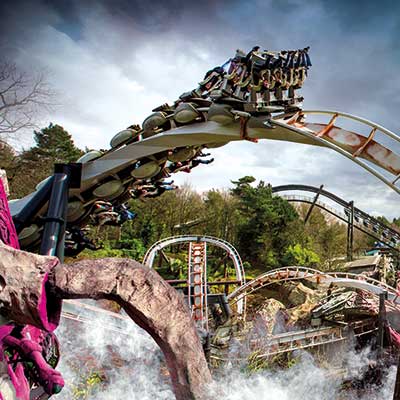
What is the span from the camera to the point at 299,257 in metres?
16.4

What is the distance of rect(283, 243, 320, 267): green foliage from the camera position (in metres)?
16.4

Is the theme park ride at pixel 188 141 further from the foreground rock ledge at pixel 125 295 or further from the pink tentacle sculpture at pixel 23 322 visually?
the foreground rock ledge at pixel 125 295

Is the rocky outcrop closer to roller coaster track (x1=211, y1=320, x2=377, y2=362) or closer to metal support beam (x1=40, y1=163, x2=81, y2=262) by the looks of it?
metal support beam (x1=40, y1=163, x2=81, y2=262)

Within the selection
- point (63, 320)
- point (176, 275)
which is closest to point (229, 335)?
point (63, 320)

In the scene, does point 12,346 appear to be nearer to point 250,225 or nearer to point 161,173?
point 161,173

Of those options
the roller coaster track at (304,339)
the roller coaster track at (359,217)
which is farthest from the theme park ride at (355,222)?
the roller coaster track at (304,339)

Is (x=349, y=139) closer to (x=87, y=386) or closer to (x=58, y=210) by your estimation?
(x=58, y=210)

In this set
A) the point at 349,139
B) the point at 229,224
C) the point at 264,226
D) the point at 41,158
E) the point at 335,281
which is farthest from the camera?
the point at 229,224

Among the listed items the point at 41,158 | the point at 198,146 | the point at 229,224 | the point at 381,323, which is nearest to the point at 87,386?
the point at 198,146

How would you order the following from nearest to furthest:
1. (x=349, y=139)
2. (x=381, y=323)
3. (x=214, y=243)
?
(x=349, y=139), (x=381, y=323), (x=214, y=243)

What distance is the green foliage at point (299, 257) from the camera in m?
16.4

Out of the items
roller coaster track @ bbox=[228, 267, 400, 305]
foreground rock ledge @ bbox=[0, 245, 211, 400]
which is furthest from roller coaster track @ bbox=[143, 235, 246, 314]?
foreground rock ledge @ bbox=[0, 245, 211, 400]

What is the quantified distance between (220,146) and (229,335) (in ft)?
13.6

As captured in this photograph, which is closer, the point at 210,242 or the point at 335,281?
the point at 335,281
